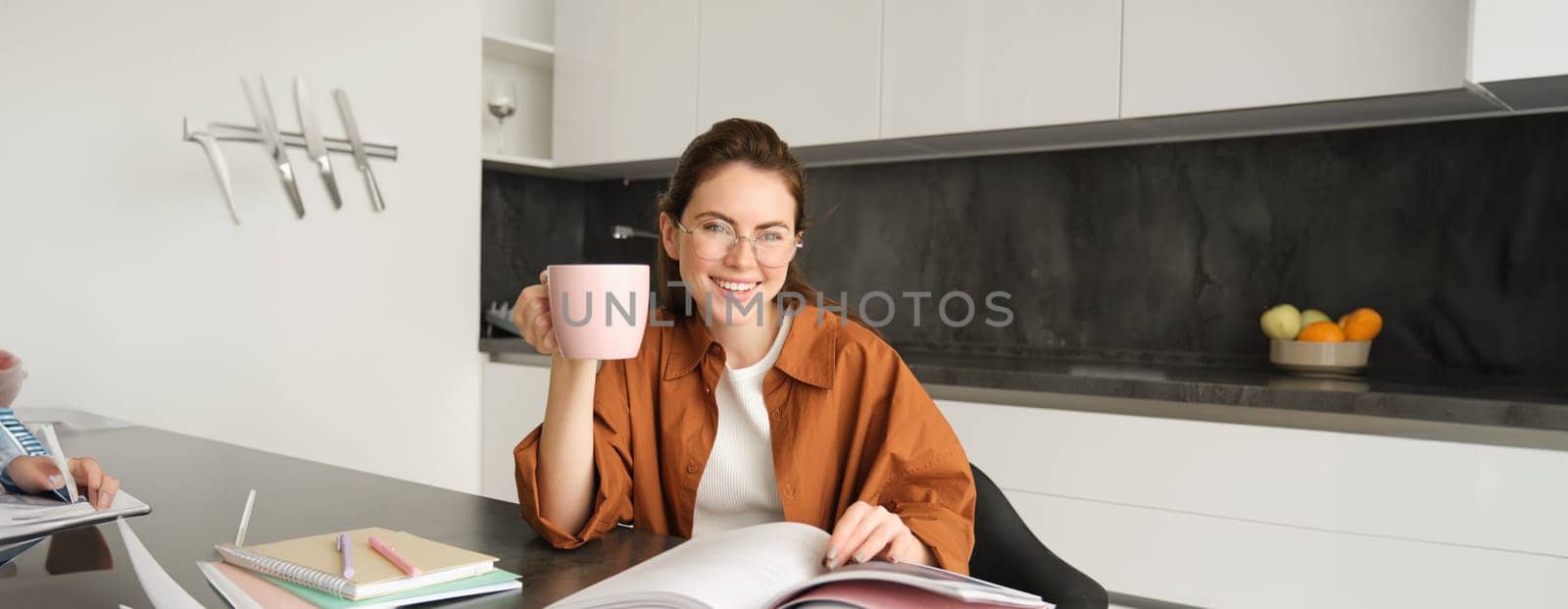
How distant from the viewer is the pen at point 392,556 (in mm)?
820

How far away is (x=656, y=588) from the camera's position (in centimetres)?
69

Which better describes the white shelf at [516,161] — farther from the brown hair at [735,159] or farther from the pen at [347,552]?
the pen at [347,552]

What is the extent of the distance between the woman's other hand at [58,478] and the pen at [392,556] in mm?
368

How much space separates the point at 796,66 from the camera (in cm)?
285

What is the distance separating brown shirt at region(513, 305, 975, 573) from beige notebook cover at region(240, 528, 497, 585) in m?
0.26

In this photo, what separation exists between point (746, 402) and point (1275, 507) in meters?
1.13

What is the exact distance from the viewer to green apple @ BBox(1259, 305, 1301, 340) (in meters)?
2.32

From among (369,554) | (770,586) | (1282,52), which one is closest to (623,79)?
(1282,52)

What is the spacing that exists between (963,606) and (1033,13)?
1956mm

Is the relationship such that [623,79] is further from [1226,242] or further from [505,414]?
[1226,242]

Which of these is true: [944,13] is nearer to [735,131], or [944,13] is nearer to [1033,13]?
[1033,13]

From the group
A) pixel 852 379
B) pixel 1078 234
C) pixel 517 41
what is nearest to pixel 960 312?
pixel 1078 234

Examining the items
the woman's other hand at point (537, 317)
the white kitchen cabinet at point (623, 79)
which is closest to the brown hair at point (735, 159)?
the woman's other hand at point (537, 317)

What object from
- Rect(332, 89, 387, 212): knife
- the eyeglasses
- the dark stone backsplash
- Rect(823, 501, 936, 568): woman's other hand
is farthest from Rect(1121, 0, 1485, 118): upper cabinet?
Rect(332, 89, 387, 212): knife
